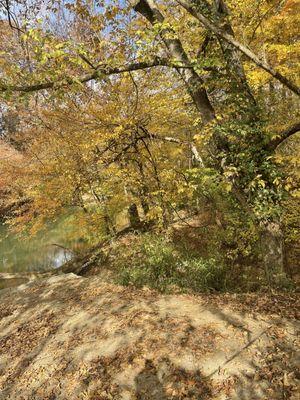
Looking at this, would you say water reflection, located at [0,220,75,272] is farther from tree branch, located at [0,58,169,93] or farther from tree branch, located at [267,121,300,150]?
tree branch, located at [267,121,300,150]

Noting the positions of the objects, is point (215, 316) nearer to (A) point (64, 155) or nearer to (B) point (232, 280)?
(B) point (232, 280)

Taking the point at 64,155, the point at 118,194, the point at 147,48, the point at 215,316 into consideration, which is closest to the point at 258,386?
the point at 215,316

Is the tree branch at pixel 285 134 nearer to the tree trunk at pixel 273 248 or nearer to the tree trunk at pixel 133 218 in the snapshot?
the tree trunk at pixel 273 248

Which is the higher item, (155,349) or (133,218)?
(133,218)

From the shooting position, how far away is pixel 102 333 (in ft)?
17.4

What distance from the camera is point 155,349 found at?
179 inches

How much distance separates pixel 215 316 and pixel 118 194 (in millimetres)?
7330

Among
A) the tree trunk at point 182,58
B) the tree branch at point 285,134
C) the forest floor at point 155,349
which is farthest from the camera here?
the tree trunk at point 182,58

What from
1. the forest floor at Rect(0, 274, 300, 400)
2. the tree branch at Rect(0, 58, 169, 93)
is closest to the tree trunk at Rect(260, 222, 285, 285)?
the forest floor at Rect(0, 274, 300, 400)

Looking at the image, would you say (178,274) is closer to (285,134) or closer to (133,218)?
(285,134)

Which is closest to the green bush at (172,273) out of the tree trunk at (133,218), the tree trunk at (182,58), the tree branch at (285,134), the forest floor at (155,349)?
the forest floor at (155,349)

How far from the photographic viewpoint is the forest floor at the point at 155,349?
3805 mm

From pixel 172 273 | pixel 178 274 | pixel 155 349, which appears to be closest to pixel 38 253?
pixel 172 273

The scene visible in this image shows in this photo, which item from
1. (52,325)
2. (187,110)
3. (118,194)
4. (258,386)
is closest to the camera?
(258,386)
